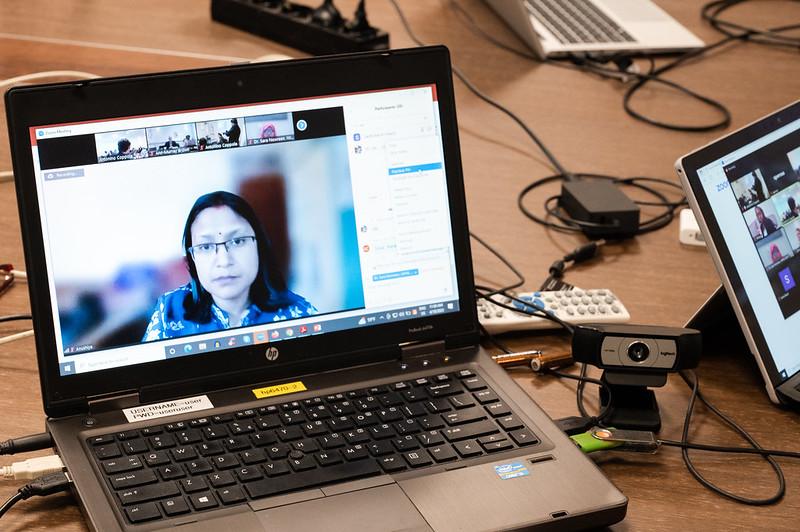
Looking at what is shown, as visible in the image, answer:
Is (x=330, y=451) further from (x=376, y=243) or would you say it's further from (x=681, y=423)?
(x=681, y=423)

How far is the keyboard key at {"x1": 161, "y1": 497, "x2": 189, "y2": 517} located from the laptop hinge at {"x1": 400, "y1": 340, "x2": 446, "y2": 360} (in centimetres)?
28

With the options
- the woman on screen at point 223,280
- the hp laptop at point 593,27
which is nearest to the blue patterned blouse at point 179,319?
the woman on screen at point 223,280

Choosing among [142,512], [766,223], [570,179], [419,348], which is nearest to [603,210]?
[570,179]

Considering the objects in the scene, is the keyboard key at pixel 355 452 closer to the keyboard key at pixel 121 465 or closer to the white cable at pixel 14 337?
the keyboard key at pixel 121 465

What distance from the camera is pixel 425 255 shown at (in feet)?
3.17

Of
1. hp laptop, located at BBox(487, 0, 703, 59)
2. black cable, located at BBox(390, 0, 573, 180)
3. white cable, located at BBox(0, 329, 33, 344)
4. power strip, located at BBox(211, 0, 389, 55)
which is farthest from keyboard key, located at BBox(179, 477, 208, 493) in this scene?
hp laptop, located at BBox(487, 0, 703, 59)

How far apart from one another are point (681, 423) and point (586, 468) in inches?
6.8

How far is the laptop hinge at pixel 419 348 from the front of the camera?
3.15 ft

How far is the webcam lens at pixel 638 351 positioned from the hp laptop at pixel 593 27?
101cm

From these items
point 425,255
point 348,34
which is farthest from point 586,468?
point 348,34

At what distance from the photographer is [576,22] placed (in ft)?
6.38

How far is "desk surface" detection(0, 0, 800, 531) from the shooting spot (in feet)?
2.93

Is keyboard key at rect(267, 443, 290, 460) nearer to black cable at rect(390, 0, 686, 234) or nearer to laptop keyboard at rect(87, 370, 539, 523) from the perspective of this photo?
laptop keyboard at rect(87, 370, 539, 523)

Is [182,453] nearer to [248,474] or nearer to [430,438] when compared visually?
[248,474]
